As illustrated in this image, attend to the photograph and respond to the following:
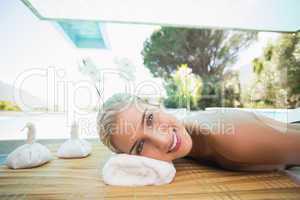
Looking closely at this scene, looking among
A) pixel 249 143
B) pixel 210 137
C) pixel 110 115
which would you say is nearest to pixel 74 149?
pixel 110 115

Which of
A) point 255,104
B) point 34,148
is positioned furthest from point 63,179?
point 255,104

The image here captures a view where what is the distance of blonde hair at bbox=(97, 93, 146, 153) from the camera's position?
544mm

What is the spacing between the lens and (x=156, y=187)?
46 cm

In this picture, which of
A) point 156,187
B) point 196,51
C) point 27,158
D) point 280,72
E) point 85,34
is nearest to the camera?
point 156,187

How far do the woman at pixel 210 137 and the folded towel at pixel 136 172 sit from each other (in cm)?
4

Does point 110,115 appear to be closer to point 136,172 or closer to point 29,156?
point 136,172

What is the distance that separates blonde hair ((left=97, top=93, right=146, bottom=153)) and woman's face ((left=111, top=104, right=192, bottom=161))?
0.7 inches

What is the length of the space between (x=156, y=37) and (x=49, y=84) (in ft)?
7.86

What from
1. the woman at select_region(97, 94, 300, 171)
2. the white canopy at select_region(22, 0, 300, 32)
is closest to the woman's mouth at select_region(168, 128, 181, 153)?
the woman at select_region(97, 94, 300, 171)

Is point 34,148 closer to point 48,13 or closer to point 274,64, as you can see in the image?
point 48,13

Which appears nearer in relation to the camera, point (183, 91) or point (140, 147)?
point (140, 147)

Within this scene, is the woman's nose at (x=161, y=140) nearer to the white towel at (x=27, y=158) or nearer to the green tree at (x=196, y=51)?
the white towel at (x=27, y=158)

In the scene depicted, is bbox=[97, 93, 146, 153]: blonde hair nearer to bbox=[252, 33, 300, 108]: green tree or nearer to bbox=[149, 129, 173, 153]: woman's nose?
bbox=[149, 129, 173, 153]: woman's nose

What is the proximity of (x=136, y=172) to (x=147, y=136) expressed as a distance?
102 millimetres
